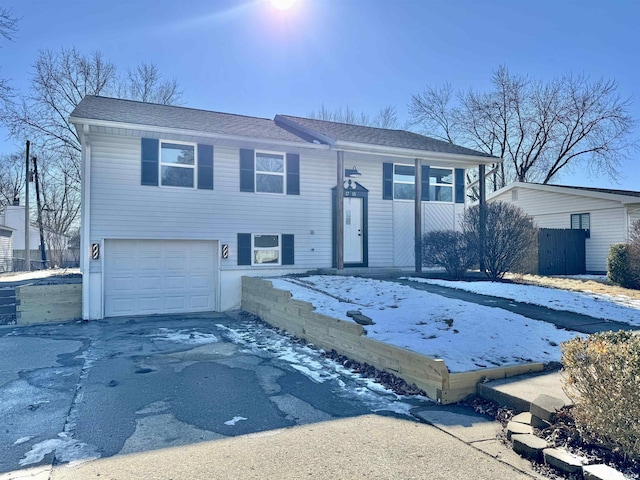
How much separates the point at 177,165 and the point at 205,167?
736mm

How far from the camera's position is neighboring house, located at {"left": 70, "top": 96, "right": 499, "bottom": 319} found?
1102 centimetres

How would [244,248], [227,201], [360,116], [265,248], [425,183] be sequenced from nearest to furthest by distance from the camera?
[227,201] < [244,248] < [265,248] < [425,183] < [360,116]

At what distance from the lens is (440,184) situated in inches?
581

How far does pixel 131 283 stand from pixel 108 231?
150 cm

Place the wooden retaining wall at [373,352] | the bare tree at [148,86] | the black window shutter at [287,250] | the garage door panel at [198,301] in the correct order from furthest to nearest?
the bare tree at [148,86] → the black window shutter at [287,250] → the garage door panel at [198,301] → the wooden retaining wall at [373,352]

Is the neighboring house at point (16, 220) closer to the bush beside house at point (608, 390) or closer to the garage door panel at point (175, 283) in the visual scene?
the garage door panel at point (175, 283)

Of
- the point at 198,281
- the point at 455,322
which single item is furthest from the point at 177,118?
the point at 455,322

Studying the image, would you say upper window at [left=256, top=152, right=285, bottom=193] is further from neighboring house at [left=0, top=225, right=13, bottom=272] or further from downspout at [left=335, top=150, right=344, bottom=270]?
neighboring house at [left=0, top=225, right=13, bottom=272]

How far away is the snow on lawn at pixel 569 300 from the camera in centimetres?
766

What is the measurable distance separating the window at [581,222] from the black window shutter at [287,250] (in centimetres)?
1336

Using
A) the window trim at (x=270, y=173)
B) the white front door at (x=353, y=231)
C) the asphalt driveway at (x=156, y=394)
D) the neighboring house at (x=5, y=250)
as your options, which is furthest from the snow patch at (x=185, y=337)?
the neighboring house at (x=5, y=250)

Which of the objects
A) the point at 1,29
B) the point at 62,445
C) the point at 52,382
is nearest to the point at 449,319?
the point at 62,445

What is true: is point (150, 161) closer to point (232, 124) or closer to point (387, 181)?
point (232, 124)

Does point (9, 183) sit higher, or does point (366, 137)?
point (9, 183)
